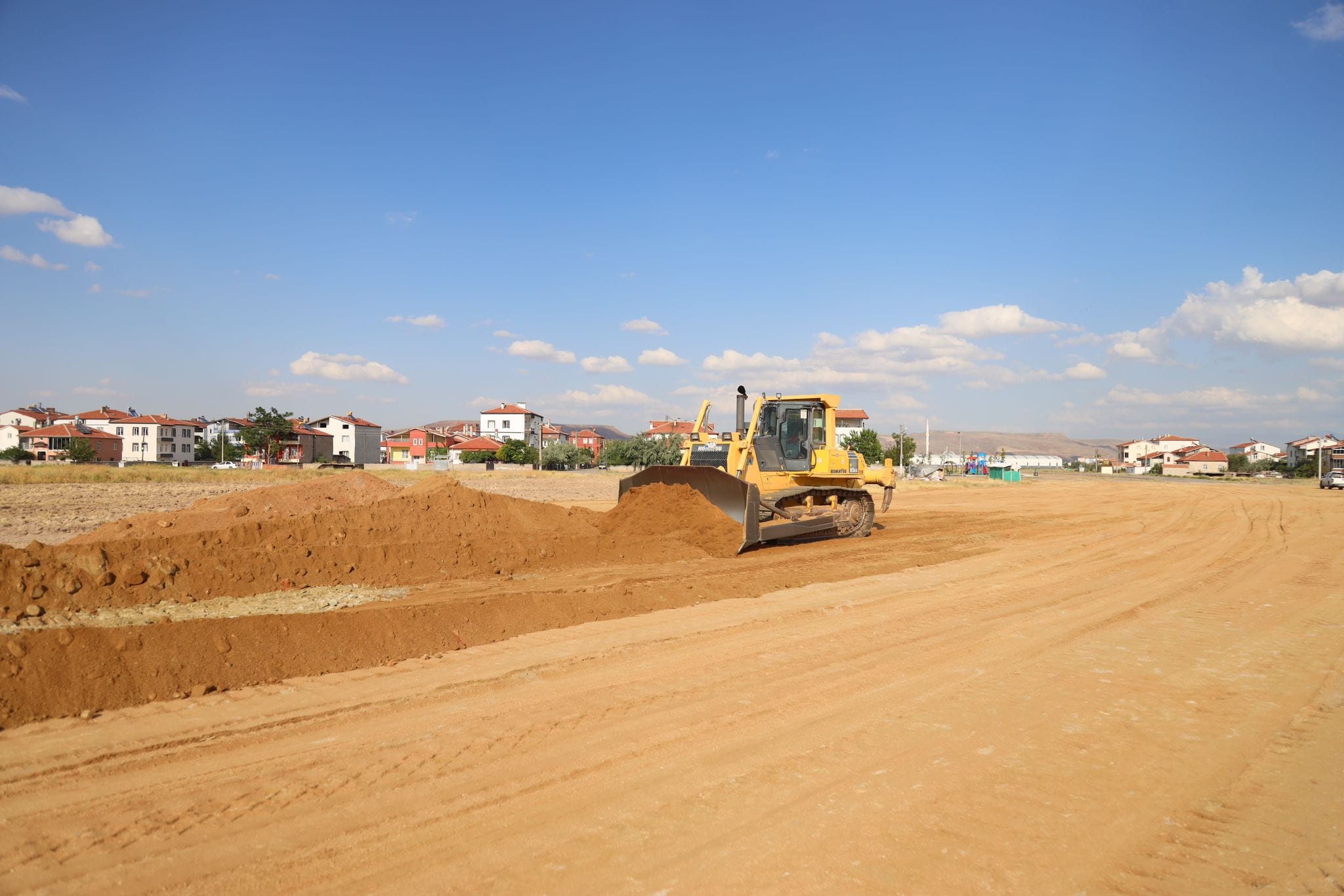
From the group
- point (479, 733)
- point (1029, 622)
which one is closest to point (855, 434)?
point (1029, 622)

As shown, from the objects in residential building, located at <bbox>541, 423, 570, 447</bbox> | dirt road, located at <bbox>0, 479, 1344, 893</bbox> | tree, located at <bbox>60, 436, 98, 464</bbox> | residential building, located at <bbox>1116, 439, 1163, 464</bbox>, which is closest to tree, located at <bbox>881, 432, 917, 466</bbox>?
residential building, located at <bbox>541, 423, 570, 447</bbox>

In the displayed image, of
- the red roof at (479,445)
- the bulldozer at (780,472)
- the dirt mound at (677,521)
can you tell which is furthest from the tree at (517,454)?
the dirt mound at (677,521)

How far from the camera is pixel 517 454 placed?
3329 inches

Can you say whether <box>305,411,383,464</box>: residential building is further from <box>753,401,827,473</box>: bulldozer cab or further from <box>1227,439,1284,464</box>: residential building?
<box>1227,439,1284,464</box>: residential building

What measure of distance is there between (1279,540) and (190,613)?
802 inches

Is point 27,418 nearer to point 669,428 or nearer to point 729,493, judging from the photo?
point 669,428

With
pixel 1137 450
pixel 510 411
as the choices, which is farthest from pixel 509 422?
pixel 1137 450

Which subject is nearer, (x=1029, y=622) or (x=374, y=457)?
→ (x=1029, y=622)

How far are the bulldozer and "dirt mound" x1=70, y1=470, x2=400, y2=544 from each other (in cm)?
581

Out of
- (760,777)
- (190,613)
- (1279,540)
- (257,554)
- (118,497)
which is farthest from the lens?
(118,497)

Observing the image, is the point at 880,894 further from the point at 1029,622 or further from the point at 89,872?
the point at 1029,622

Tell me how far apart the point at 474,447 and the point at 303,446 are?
19.3 metres

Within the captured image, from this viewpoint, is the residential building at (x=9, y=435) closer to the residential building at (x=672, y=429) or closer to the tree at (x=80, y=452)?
the tree at (x=80, y=452)

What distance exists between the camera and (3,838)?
3699mm
